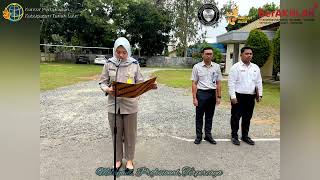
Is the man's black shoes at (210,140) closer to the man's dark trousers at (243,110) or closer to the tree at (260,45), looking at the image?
the man's dark trousers at (243,110)

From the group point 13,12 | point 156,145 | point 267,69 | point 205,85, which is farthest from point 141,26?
point 13,12

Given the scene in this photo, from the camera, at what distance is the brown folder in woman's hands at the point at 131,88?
270cm

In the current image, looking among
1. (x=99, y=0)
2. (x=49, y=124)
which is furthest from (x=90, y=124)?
(x=99, y=0)

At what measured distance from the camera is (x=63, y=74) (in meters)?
13.5

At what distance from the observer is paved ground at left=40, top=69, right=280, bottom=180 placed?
329cm

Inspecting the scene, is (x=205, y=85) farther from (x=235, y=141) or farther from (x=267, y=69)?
(x=267, y=69)

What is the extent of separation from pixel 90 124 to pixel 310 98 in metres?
3.95

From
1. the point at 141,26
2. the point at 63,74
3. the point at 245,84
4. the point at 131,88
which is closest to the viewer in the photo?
the point at 131,88

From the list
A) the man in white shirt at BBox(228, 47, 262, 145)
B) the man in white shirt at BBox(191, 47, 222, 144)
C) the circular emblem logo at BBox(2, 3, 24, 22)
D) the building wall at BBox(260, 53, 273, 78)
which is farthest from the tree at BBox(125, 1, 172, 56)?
the circular emblem logo at BBox(2, 3, 24, 22)

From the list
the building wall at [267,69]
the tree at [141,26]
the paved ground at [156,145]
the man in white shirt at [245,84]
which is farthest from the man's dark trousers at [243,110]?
the tree at [141,26]

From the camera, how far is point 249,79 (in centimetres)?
403

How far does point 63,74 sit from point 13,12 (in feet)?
36.6

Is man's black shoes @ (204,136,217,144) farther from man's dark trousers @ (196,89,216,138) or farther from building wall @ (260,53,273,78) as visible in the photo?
building wall @ (260,53,273,78)

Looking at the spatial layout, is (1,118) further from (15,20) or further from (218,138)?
(218,138)
